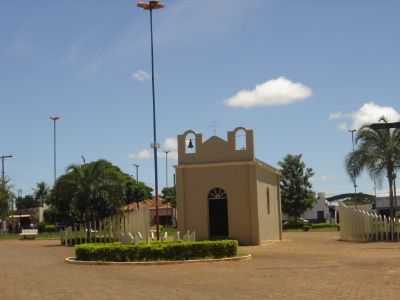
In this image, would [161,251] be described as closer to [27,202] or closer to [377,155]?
[377,155]

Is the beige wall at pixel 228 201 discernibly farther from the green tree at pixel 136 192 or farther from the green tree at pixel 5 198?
the green tree at pixel 136 192

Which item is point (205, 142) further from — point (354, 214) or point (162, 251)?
point (162, 251)

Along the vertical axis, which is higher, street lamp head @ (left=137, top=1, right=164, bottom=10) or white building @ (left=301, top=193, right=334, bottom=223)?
street lamp head @ (left=137, top=1, right=164, bottom=10)

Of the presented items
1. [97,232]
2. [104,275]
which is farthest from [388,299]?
[97,232]

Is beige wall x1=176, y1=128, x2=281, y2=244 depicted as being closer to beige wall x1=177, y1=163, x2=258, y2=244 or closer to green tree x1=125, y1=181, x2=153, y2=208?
beige wall x1=177, y1=163, x2=258, y2=244

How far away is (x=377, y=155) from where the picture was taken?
123ft

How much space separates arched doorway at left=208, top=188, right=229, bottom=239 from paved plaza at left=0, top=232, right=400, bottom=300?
11.7m

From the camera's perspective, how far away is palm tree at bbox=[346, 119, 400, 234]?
37.0 metres

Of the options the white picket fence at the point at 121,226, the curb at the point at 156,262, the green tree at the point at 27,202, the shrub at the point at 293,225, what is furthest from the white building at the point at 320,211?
the curb at the point at 156,262

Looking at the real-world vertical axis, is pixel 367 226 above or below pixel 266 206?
below

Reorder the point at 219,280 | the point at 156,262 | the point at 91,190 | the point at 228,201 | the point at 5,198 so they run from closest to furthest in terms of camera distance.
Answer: the point at 219,280, the point at 156,262, the point at 228,201, the point at 91,190, the point at 5,198

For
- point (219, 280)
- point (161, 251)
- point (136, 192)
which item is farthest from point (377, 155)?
point (136, 192)

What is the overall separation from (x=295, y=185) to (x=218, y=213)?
27.9m

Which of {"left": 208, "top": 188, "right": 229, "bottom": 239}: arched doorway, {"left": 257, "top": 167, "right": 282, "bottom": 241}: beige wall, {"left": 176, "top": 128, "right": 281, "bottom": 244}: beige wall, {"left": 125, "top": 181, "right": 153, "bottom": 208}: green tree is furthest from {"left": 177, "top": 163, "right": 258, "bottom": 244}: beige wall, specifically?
{"left": 125, "top": 181, "right": 153, "bottom": 208}: green tree
